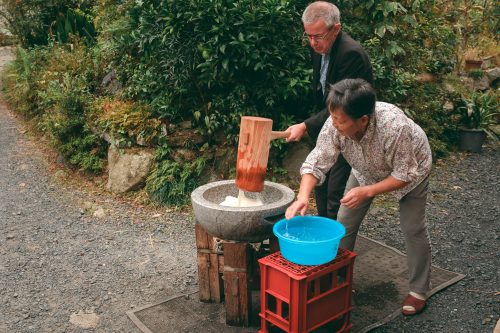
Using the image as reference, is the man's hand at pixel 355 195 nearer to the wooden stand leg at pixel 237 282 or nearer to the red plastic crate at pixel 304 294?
the red plastic crate at pixel 304 294

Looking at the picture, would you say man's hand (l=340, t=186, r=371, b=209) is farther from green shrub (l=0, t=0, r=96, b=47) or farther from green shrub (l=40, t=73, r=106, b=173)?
green shrub (l=0, t=0, r=96, b=47)

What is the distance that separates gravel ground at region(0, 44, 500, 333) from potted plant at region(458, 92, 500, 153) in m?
0.65

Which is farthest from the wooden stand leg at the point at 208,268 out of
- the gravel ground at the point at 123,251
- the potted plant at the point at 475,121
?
the potted plant at the point at 475,121

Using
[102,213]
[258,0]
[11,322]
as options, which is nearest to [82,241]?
[102,213]

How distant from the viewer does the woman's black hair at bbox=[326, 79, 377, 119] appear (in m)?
2.73

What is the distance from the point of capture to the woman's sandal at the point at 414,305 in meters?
3.49

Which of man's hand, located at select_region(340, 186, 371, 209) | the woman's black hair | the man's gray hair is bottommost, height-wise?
man's hand, located at select_region(340, 186, 371, 209)

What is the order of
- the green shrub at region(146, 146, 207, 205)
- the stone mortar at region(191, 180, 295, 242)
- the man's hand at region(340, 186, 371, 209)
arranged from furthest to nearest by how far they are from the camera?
the green shrub at region(146, 146, 207, 205), the stone mortar at region(191, 180, 295, 242), the man's hand at region(340, 186, 371, 209)

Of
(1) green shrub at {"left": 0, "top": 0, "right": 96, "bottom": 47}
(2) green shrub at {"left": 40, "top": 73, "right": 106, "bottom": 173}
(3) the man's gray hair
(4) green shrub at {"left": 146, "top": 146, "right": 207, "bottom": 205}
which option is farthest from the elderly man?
(1) green shrub at {"left": 0, "top": 0, "right": 96, "bottom": 47}

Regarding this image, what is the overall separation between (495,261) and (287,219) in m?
2.31

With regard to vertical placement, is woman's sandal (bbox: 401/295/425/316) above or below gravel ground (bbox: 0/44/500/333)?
above

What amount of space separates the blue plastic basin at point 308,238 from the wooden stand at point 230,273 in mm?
310

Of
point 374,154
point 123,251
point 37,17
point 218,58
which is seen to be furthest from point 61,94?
point 374,154

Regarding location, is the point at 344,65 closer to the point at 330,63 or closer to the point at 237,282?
Result: the point at 330,63
